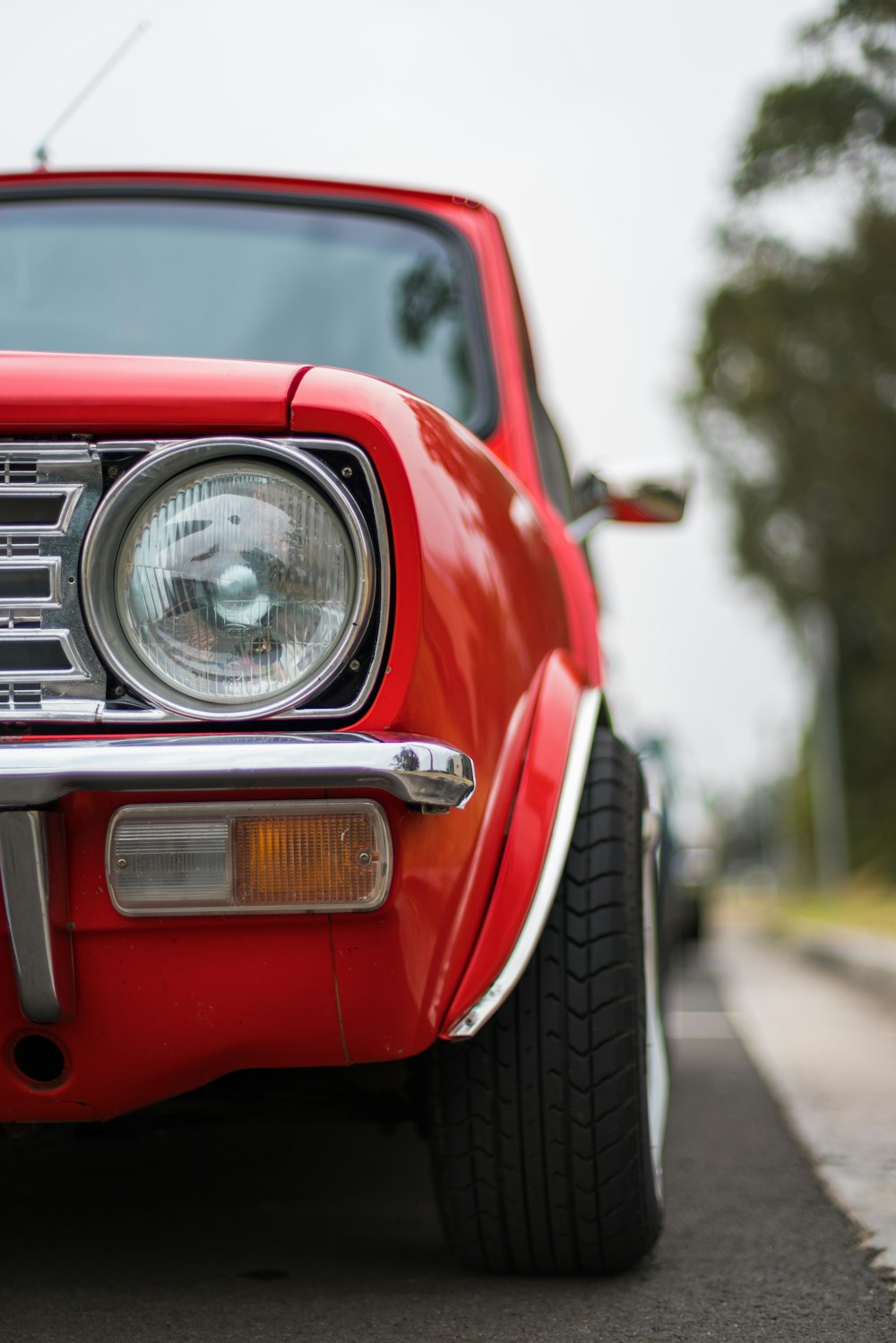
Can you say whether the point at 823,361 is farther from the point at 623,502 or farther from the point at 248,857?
the point at 248,857

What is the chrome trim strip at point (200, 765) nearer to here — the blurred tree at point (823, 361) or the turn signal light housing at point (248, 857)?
the turn signal light housing at point (248, 857)

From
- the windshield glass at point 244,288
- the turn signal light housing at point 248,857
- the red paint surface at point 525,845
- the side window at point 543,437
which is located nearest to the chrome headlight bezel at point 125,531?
the turn signal light housing at point 248,857

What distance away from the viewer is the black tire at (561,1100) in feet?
6.56

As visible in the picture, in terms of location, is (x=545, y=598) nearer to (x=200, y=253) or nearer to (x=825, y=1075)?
(x=200, y=253)

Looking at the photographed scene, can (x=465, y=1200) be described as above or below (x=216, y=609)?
below

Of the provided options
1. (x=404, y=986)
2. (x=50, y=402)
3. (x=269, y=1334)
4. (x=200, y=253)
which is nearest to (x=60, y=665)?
(x=50, y=402)

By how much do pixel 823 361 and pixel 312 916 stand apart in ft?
67.5

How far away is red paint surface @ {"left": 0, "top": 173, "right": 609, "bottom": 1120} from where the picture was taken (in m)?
1.71

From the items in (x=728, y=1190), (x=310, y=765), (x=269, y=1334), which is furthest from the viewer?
(x=728, y=1190)

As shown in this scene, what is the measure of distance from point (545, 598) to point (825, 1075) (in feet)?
8.86

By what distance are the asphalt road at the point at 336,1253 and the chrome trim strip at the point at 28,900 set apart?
1.79 feet

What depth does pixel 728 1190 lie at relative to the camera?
2889 mm

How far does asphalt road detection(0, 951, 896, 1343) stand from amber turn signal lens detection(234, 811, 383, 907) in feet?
2.11

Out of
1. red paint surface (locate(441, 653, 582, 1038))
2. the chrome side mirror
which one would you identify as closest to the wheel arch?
red paint surface (locate(441, 653, 582, 1038))
